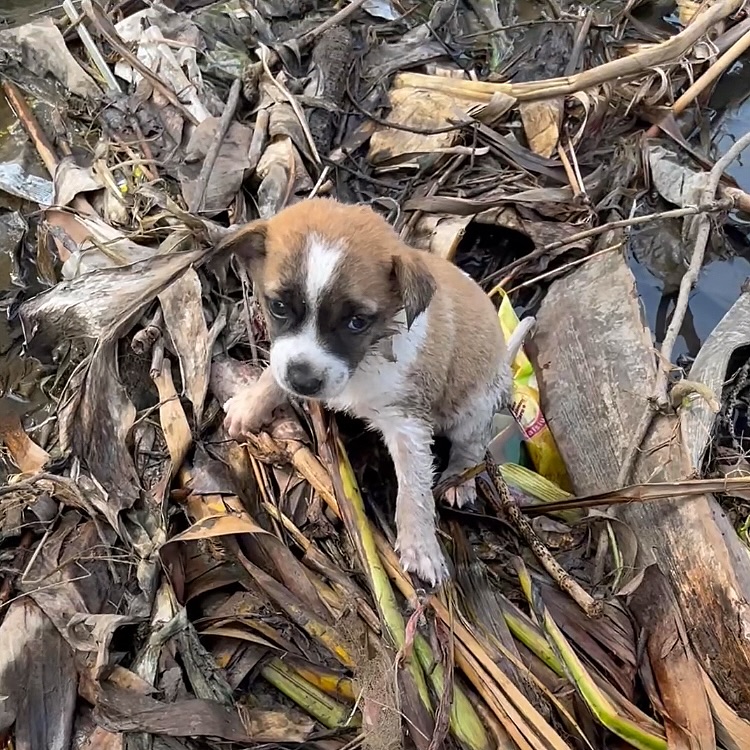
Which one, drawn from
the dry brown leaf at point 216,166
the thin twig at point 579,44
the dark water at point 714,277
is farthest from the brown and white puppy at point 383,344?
the thin twig at point 579,44

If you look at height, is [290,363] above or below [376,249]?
below

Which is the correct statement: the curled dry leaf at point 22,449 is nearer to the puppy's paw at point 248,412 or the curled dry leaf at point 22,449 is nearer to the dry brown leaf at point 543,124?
the puppy's paw at point 248,412

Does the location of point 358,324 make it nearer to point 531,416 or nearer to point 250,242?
point 250,242

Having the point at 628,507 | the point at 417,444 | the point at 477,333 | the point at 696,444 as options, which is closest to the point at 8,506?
the point at 417,444

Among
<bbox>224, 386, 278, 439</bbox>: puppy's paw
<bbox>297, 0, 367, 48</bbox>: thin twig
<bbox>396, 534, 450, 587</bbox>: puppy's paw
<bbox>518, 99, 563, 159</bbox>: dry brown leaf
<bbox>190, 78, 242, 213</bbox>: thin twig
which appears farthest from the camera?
<bbox>297, 0, 367, 48</bbox>: thin twig

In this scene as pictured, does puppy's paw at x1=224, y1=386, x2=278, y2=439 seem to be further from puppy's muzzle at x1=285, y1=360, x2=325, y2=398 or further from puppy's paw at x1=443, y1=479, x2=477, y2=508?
puppy's paw at x1=443, y1=479, x2=477, y2=508

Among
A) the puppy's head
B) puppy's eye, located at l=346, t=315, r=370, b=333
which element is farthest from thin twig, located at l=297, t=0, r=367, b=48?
puppy's eye, located at l=346, t=315, r=370, b=333

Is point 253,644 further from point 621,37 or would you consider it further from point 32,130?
point 621,37
